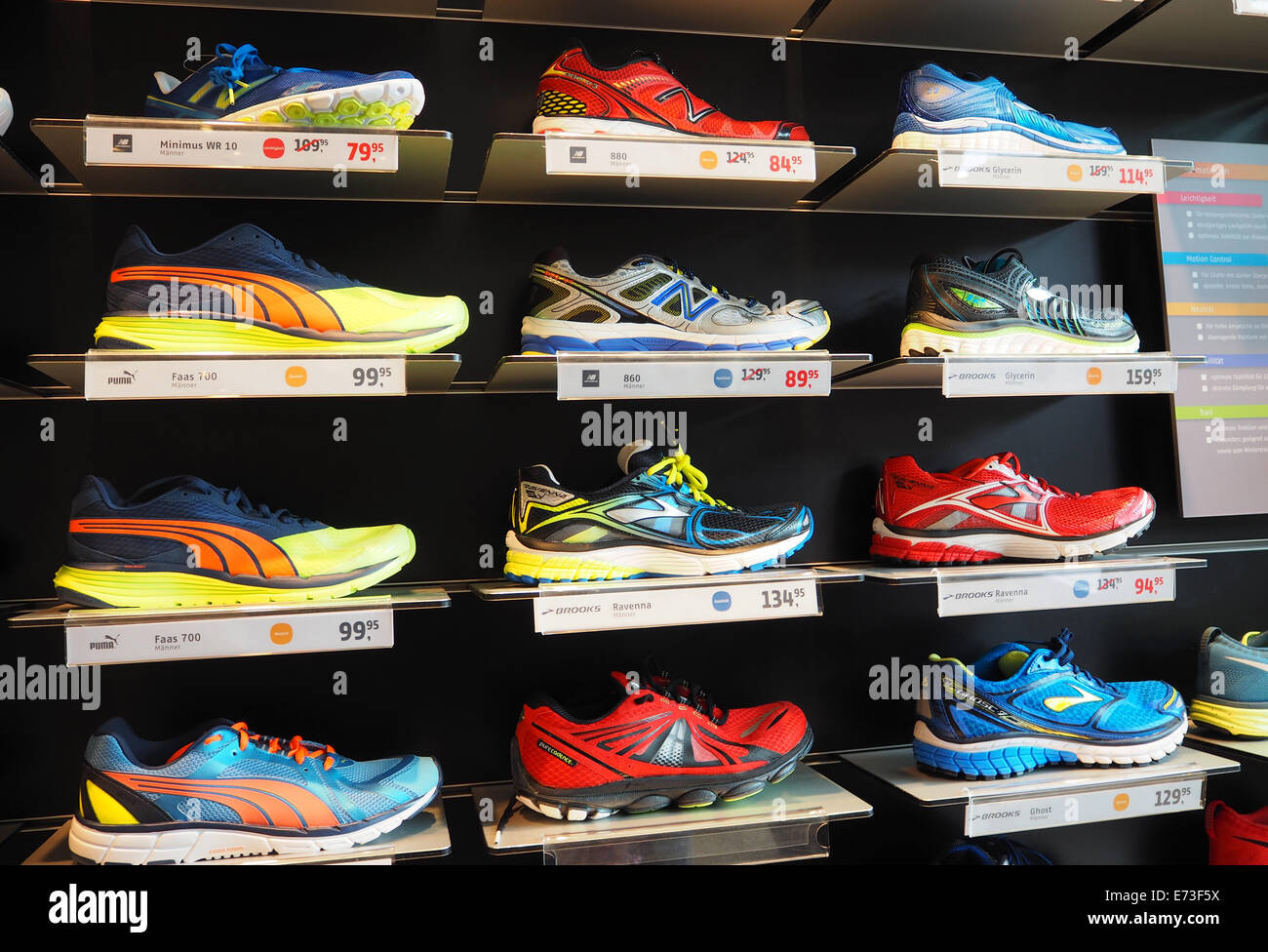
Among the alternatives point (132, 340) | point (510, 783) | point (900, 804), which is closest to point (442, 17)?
point (132, 340)

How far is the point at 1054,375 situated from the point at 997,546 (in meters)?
0.37

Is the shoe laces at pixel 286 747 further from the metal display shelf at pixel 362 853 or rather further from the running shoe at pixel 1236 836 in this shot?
the running shoe at pixel 1236 836

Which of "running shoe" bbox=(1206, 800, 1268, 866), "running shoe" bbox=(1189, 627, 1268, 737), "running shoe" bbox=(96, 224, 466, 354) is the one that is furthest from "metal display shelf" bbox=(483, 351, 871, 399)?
"running shoe" bbox=(1206, 800, 1268, 866)

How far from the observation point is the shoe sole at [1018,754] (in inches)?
69.4

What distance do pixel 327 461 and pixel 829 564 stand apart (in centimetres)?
113

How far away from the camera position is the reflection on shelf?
1.70 meters

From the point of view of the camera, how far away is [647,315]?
1.77 meters

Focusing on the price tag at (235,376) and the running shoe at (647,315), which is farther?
the running shoe at (647,315)

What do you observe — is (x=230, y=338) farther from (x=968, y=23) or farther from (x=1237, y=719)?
(x=1237, y=719)

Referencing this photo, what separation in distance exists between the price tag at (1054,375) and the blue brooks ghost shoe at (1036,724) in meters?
0.55

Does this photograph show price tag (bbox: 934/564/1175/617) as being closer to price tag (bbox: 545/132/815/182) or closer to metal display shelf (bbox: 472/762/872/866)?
metal display shelf (bbox: 472/762/872/866)

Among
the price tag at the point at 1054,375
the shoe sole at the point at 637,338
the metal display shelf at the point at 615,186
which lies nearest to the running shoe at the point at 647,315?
the shoe sole at the point at 637,338

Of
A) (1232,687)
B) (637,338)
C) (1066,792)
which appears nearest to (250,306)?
(637,338)
